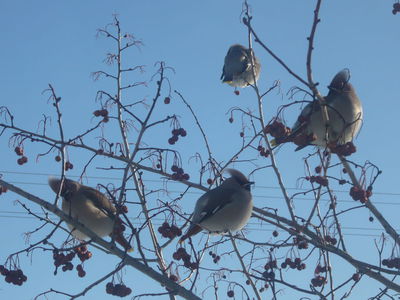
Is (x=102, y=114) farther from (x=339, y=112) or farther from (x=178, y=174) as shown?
(x=339, y=112)

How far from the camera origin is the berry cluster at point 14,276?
11.6ft

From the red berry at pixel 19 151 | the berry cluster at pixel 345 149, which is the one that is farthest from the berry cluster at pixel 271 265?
the red berry at pixel 19 151

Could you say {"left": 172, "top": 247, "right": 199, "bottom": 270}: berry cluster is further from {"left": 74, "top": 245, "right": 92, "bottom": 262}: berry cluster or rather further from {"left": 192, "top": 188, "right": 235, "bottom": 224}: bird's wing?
{"left": 192, "top": 188, "right": 235, "bottom": 224}: bird's wing

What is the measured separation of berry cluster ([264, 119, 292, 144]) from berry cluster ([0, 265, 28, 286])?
1.53m

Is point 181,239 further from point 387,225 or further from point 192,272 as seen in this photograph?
point 387,225

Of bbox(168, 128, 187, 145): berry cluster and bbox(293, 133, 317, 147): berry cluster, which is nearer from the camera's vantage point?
bbox(293, 133, 317, 147): berry cluster

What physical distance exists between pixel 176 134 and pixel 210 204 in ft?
2.06

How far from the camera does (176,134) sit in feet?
14.1

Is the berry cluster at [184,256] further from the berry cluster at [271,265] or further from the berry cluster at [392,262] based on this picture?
the berry cluster at [392,262]

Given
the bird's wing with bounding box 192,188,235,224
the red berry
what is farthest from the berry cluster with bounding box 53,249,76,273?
the bird's wing with bounding box 192,188,235,224

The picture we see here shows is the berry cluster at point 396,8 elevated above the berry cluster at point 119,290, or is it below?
above

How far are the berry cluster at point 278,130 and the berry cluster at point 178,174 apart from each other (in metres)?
0.53

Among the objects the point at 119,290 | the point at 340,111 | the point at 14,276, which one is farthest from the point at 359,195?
the point at 14,276

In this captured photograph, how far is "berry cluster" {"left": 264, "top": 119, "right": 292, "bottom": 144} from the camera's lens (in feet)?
12.6
